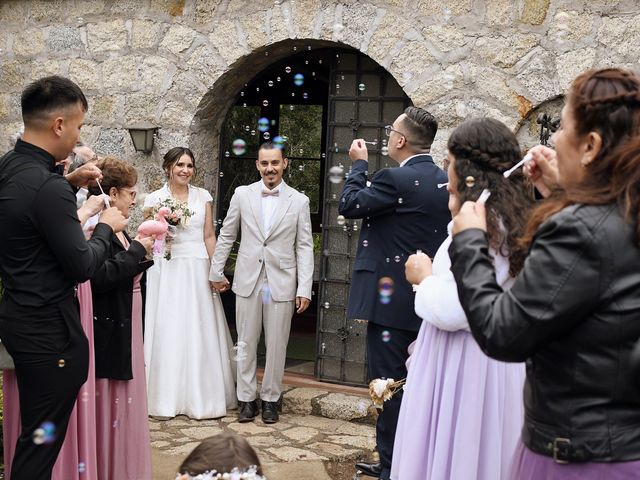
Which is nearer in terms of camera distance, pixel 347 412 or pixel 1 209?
pixel 1 209

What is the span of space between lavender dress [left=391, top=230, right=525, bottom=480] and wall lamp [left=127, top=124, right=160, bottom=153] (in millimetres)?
4349

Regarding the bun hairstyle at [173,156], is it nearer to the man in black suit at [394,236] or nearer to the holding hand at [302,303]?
the holding hand at [302,303]

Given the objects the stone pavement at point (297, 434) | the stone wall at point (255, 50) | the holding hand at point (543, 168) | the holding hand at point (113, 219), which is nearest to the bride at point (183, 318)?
the stone pavement at point (297, 434)

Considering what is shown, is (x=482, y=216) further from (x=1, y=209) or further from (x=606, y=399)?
(x=1, y=209)

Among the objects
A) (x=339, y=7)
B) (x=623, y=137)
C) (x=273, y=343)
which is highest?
(x=339, y=7)

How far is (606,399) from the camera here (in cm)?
183

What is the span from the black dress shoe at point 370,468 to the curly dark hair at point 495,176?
7.66ft

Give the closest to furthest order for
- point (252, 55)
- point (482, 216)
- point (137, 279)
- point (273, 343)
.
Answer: point (482, 216), point (137, 279), point (273, 343), point (252, 55)

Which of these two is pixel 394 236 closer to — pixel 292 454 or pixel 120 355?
pixel 120 355

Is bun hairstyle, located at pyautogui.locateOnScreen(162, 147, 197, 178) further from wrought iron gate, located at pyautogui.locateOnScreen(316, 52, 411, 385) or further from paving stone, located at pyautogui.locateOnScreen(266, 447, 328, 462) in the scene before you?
paving stone, located at pyautogui.locateOnScreen(266, 447, 328, 462)

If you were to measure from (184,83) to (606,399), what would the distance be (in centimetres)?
557

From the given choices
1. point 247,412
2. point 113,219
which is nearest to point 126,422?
point 113,219

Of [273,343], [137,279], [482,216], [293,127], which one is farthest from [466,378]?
[293,127]

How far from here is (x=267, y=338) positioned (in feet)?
20.6
